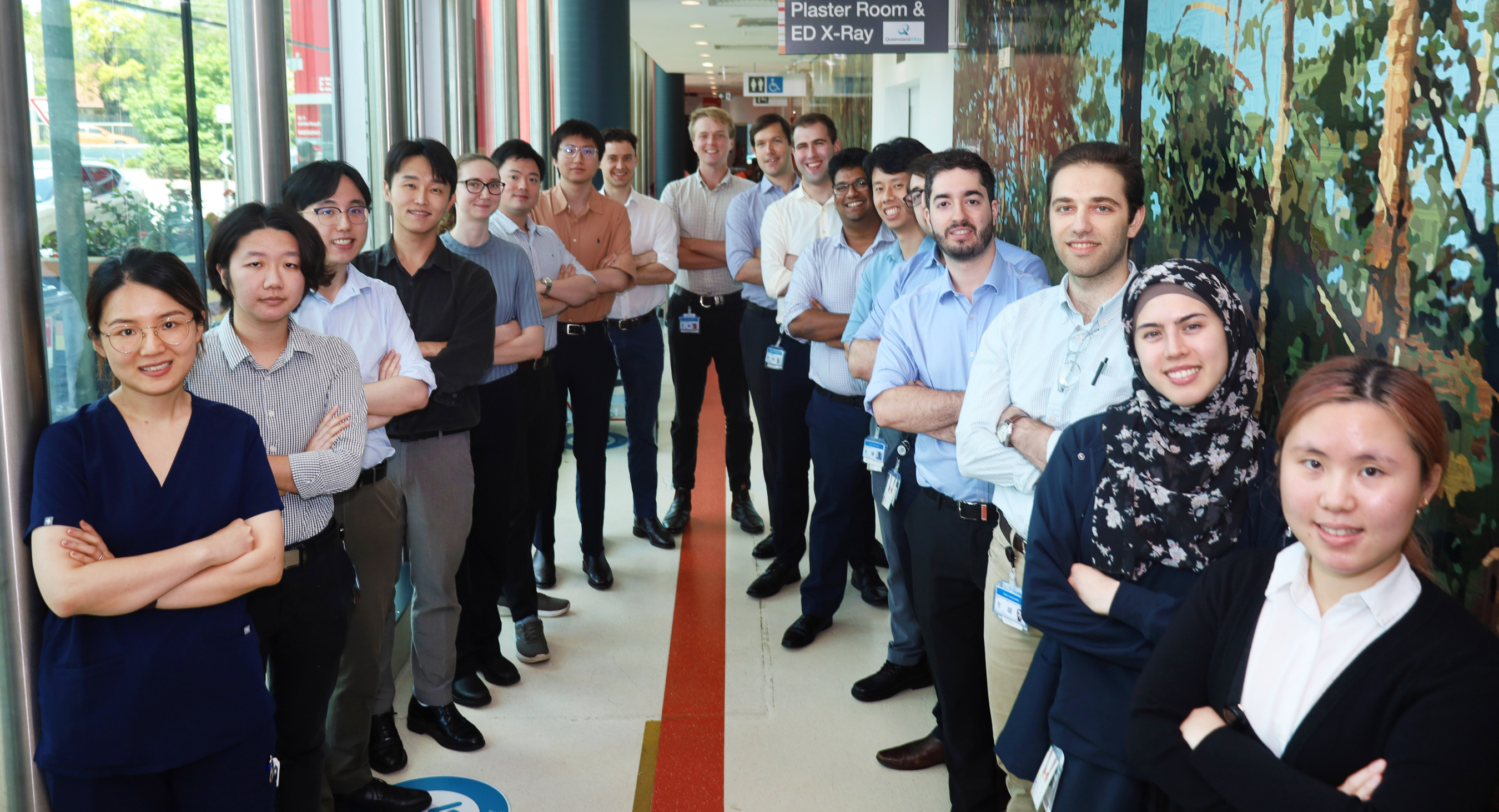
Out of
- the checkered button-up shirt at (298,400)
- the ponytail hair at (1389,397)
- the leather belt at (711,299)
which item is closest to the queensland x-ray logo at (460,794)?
the checkered button-up shirt at (298,400)

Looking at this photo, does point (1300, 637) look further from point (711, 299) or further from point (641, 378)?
point (711, 299)

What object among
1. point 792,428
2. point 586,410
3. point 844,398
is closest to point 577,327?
point 586,410

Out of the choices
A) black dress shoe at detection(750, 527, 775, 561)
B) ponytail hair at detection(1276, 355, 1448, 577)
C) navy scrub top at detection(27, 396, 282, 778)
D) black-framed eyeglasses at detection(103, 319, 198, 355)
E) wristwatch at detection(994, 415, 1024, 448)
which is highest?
black-framed eyeglasses at detection(103, 319, 198, 355)

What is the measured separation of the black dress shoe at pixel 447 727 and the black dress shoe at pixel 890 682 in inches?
51.9

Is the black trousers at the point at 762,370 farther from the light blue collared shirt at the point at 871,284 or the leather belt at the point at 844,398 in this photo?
the light blue collared shirt at the point at 871,284

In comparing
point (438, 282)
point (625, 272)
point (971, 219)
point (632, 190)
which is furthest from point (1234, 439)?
point (632, 190)

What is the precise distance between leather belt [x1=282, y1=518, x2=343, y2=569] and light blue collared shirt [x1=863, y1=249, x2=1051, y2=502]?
1.42 meters

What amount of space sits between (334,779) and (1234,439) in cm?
250

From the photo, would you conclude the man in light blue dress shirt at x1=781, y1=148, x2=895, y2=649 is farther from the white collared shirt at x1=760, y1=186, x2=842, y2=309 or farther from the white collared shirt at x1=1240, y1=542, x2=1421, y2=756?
the white collared shirt at x1=1240, y1=542, x2=1421, y2=756

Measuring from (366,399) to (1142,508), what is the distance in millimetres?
1916

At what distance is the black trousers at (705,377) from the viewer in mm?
5734

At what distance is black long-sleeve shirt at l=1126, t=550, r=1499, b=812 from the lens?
1.36 meters

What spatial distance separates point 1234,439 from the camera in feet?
5.91

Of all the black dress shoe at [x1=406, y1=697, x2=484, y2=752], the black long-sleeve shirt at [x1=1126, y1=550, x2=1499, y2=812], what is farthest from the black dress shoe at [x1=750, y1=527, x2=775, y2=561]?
the black long-sleeve shirt at [x1=1126, y1=550, x2=1499, y2=812]
